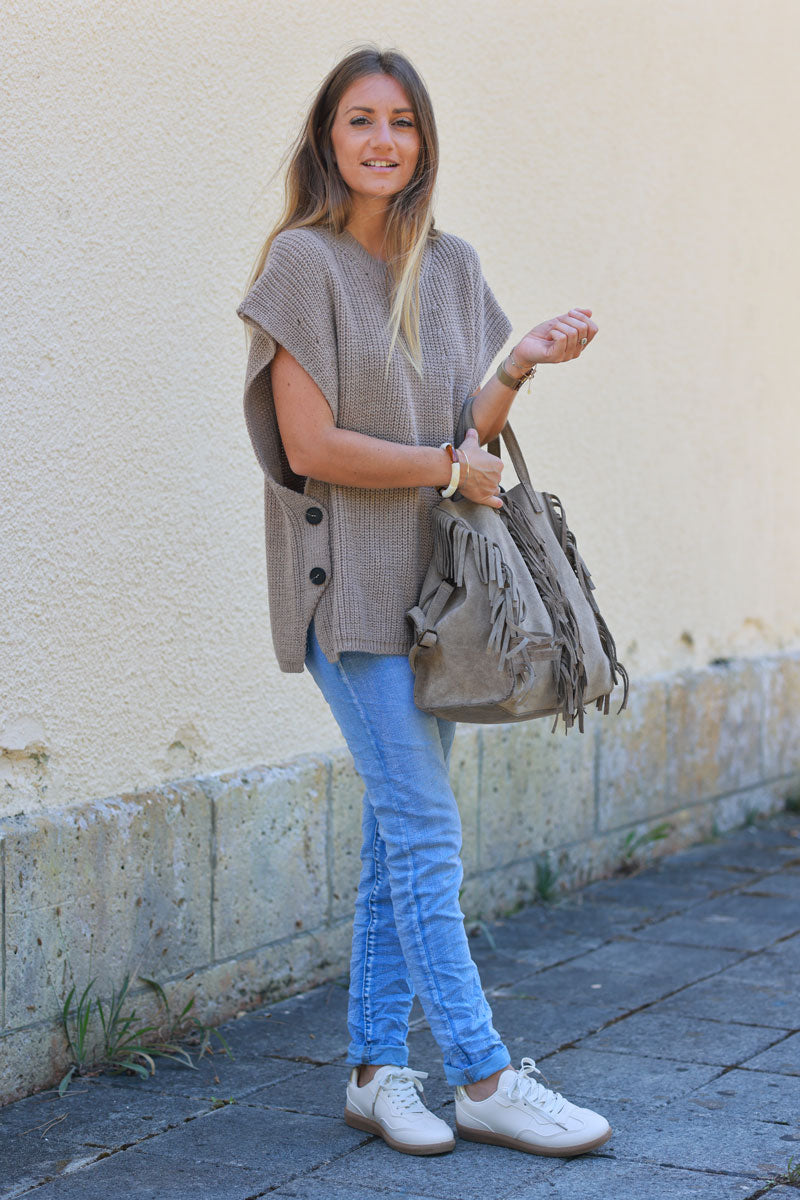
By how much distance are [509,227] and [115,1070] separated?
2.65m

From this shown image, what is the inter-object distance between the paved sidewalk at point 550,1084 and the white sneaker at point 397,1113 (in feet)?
0.09

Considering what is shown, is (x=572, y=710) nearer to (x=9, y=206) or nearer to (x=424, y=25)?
(x=9, y=206)

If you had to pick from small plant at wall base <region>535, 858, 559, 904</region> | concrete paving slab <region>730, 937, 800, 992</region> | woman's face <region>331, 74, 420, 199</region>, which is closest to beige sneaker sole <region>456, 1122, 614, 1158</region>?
concrete paving slab <region>730, 937, 800, 992</region>

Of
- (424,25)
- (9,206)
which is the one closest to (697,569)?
(424,25)

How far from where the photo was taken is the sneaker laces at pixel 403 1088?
2717 millimetres

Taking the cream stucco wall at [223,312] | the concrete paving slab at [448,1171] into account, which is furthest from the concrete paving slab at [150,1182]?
the cream stucco wall at [223,312]

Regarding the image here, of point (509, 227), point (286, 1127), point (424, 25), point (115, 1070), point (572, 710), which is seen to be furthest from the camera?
point (509, 227)

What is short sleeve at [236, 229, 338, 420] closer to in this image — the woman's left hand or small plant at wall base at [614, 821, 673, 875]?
the woman's left hand

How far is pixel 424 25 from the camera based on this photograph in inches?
162

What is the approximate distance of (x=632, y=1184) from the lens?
253 cm

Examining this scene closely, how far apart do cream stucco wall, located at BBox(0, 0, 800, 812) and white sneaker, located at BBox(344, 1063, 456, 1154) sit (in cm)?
87

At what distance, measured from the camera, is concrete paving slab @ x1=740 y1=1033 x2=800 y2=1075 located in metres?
3.12

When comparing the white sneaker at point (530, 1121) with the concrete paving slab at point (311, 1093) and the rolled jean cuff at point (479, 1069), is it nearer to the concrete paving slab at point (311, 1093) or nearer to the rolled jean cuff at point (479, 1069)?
the rolled jean cuff at point (479, 1069)

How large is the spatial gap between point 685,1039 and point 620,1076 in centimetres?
30
